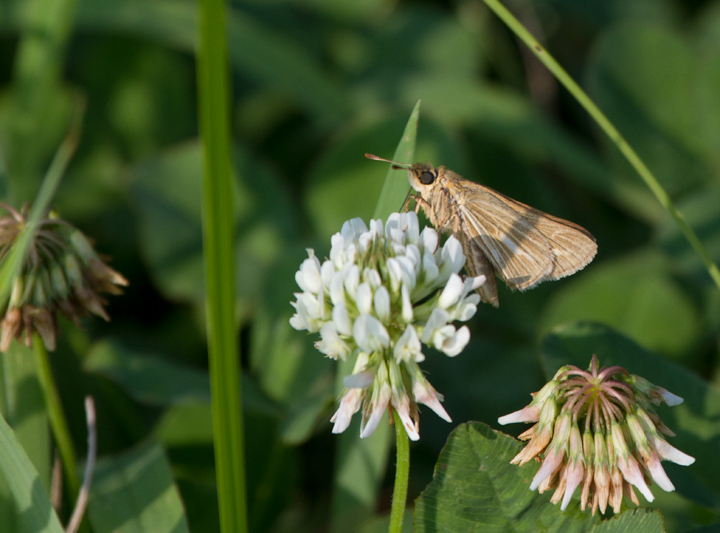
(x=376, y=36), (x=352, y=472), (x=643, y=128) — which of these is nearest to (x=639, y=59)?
(x=643, y=128)

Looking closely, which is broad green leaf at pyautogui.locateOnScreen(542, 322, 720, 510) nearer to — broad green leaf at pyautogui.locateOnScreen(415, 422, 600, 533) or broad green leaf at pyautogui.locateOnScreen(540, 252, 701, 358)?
broad green leaf at pyautogui.locateOnScreen(415, 422, 600, 533)

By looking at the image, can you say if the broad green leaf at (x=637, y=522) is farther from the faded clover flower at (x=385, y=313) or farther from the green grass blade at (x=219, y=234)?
the green grass blade at (x=219, y=234)

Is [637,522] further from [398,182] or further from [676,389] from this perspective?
[398,182]

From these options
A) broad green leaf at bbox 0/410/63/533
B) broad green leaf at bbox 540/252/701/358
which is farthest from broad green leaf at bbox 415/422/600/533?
broad green leaf at bbox 540/252/701/358

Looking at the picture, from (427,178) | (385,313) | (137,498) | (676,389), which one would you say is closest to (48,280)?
(137,498)

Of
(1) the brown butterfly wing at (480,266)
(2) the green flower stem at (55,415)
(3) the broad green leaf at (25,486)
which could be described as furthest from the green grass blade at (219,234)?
(1) the brown butterfly wing at (480,266)

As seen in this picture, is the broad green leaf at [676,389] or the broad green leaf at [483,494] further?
the broad green leaf at [676,389]
